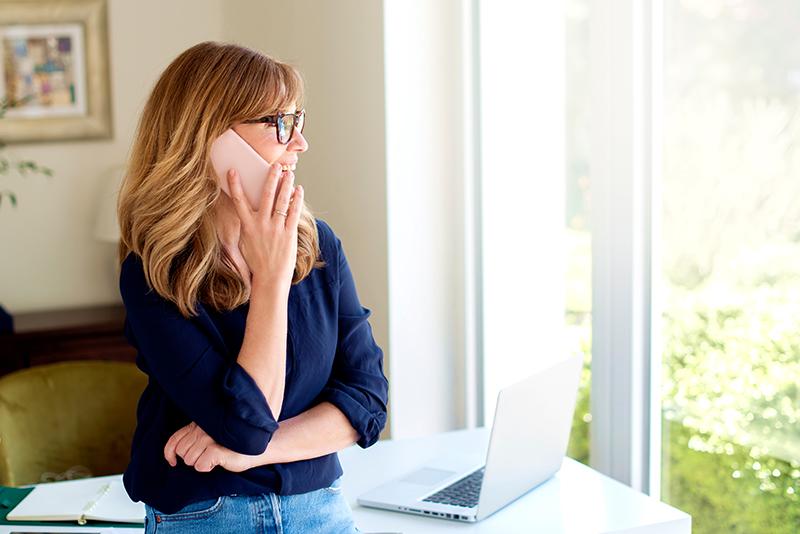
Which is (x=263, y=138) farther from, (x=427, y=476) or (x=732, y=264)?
(x=732, y=264)

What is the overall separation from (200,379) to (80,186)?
290 centimetres

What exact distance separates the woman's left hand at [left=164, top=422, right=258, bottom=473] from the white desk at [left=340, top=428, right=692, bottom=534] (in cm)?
48

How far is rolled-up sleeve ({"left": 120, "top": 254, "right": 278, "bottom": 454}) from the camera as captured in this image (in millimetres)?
1403

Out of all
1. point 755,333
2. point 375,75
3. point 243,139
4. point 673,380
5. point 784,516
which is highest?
point 375,75

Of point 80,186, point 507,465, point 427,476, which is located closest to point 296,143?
point 507,465

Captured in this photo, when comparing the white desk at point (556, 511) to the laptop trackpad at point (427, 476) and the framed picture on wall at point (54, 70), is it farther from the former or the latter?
the framed picture on wall at point (54, 70)

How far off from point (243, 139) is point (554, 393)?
0.87 m

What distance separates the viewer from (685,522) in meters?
1.84

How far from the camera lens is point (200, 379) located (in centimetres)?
142

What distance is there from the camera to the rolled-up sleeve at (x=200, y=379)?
4.60 feet

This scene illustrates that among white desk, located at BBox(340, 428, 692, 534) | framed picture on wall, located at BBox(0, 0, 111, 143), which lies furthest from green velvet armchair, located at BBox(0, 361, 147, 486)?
framed picture on wall, located at BBox(0, 0, 111, 143)

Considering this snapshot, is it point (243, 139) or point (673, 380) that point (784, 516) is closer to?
point (673, 380)

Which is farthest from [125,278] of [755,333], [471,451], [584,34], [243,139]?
[584,34]

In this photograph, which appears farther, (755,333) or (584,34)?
(584,34)
